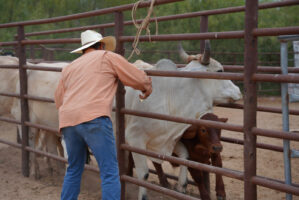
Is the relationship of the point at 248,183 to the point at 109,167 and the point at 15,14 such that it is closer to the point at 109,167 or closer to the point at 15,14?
the point at 109,167

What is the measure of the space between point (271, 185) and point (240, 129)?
0.45 meters

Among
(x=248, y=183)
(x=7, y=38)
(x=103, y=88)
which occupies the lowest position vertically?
(x=248, y=183)

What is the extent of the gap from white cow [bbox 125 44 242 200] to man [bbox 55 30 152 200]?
0.96 m

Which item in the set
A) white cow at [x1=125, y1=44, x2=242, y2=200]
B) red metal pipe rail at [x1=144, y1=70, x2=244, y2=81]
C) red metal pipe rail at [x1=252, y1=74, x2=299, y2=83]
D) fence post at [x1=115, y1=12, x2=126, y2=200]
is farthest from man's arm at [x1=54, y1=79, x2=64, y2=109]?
red metal pipe rail at [x1=252, y1=74, x2=299, y2=83]

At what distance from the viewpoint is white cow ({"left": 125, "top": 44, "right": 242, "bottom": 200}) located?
429 cm

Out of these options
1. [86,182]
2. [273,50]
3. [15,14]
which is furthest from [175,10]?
[86,182]

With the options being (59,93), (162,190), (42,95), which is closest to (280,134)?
(162,190)

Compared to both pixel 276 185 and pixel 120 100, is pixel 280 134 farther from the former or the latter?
pixel 120 100

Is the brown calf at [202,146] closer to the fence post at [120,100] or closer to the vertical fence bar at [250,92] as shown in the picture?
the fence post at [120,100]

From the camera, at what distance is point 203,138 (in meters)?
4.52

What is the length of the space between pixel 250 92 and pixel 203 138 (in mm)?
1813

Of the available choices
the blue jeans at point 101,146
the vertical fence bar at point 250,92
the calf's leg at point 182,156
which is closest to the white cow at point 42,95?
the calf's leg at point 182,156

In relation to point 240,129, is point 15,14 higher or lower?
higher

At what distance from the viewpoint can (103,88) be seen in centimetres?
326
